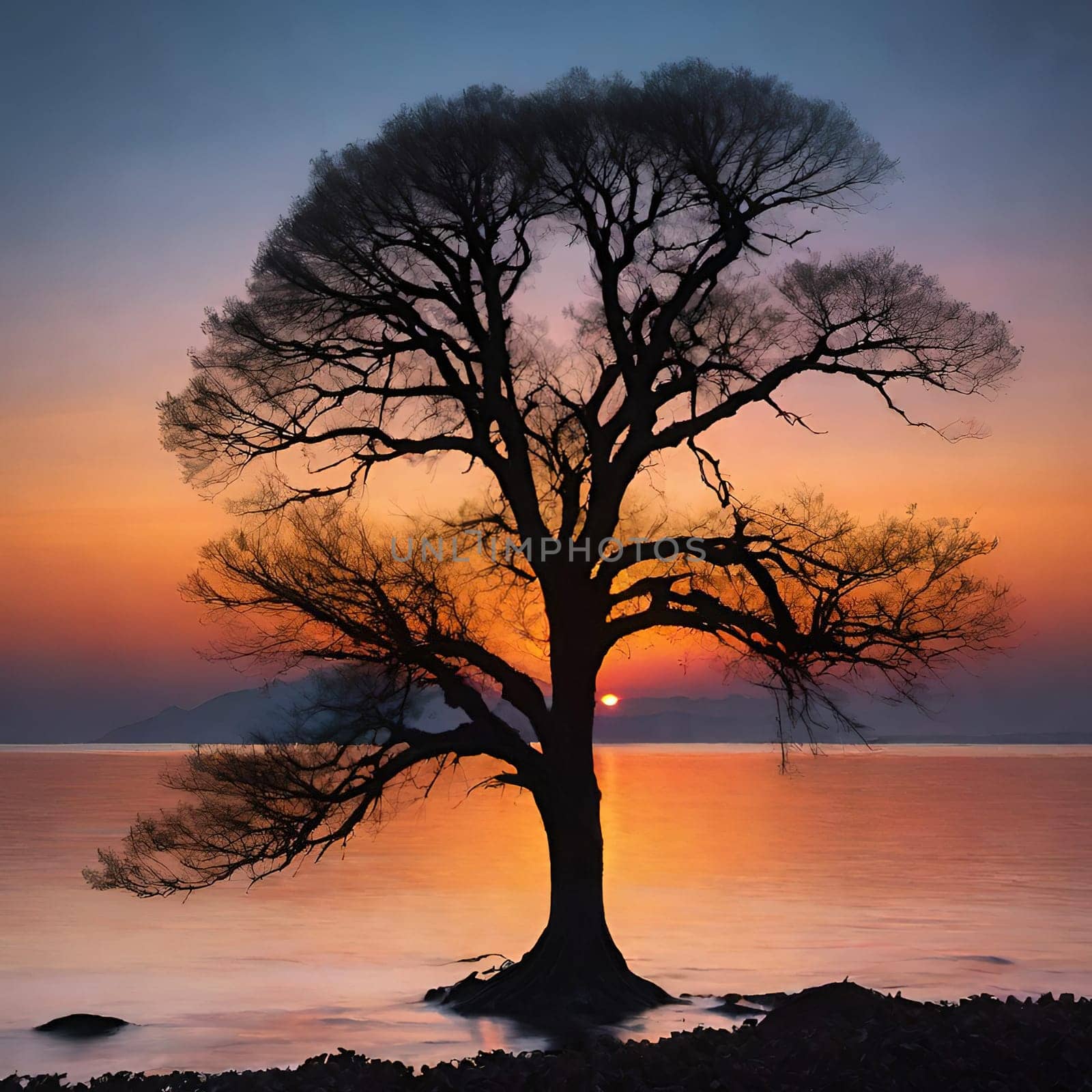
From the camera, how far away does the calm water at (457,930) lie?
23.4m

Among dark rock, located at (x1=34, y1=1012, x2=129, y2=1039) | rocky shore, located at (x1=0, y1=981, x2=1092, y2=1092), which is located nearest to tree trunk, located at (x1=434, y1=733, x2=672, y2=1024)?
rocky shore, located at (x1=0, y1=981, x2=1092, y2=1092)

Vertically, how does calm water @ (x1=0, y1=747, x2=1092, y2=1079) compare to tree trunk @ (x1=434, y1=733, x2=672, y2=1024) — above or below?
below

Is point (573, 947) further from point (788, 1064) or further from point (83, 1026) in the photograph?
point (83, 1026)

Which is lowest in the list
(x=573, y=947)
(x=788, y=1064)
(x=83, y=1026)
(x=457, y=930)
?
(x=457, y=930)

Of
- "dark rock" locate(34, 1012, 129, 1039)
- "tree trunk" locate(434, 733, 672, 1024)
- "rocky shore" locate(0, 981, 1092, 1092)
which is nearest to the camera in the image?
"rocky shore" locate(0, 981, 1092, 1092)

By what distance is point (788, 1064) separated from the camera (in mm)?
11594

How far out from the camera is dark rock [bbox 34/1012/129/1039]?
76.5 feet

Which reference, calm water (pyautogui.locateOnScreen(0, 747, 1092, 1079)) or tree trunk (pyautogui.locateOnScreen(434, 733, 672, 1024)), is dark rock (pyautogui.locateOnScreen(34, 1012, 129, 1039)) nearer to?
calm water (pyautogui.locateOnScreen(0, 747, 1092, 1079))

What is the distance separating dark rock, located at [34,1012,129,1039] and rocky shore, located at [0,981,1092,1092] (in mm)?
10157

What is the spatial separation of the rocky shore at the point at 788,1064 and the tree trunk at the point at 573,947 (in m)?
5.34

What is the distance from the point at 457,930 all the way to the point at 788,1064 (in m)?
28.9

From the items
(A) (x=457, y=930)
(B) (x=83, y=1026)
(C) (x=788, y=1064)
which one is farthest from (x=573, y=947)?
(A) (x=457, y=930)

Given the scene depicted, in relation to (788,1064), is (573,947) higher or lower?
lower

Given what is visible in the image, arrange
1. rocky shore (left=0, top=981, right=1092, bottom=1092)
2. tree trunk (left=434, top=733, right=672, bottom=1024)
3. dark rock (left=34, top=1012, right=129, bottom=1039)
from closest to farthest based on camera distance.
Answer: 1. rocky shore (left=0, top=981, right=1092, bottom=1092)
2. tree trunk (left=434, top=733, right=672, bottom=1024)
3. dark rock (left=34, top=1012, right=129, bottom=1039)
